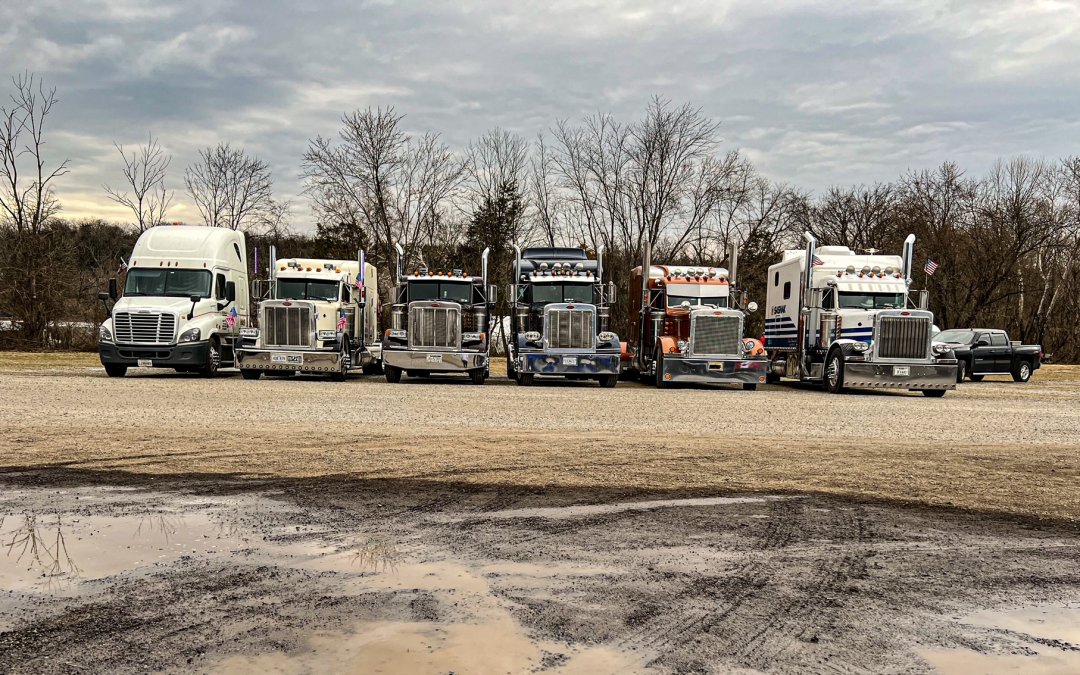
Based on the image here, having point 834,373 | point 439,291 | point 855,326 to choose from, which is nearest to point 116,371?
point 439,291

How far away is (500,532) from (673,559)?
1.18 meters

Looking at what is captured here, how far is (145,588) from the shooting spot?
4441mm

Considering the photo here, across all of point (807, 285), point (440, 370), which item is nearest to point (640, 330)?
point (807, 285)

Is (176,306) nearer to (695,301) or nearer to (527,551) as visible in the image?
(695,301)

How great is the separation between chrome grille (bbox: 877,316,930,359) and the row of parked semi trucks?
2 cm

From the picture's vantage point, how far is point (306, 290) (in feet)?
77.7

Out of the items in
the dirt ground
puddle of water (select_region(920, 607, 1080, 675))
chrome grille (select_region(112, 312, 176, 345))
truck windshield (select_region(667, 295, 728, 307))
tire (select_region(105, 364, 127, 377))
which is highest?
truck windshield (select_region(667, 295, 728, 307))

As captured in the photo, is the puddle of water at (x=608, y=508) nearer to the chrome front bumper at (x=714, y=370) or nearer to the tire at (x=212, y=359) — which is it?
the chrome front bumper at (x=714, y=370)

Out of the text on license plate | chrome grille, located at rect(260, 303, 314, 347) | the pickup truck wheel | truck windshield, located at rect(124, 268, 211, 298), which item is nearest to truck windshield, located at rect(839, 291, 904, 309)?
the pickup truck wheel

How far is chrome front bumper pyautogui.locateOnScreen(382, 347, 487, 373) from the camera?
22188 millimetres

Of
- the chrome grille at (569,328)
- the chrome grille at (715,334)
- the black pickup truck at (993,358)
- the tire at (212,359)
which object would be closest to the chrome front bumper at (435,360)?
the chrome grille at (569,328)

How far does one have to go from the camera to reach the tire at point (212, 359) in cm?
2273

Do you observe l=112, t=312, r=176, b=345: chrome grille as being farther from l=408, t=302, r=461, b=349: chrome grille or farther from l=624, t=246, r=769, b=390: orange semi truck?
l=624, t=246, r=769, b=390: orange semi truck

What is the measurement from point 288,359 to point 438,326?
3.75 metres
